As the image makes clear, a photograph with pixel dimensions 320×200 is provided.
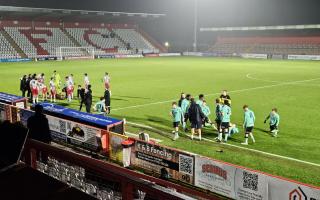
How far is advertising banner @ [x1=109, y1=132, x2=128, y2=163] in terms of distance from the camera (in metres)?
11.8

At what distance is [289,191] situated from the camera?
7.74 metres

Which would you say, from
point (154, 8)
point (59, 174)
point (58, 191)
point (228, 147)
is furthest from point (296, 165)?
point (154, 8)

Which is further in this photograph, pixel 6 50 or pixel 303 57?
pixel 303 57

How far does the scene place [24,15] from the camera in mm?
67375

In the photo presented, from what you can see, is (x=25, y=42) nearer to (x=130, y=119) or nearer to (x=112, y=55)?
(x=112, y=55)

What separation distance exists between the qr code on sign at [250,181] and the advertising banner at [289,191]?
0.38 m

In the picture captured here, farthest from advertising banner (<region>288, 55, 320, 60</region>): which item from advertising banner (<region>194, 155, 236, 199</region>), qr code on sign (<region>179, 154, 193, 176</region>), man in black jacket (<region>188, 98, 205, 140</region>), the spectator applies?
the spectator

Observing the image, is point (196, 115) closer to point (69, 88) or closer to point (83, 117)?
point (83, 117)

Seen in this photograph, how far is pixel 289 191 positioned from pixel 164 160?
4093mm

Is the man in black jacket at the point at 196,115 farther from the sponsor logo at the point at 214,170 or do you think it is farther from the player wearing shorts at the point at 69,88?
the player wearing shorts at the point at 69,88

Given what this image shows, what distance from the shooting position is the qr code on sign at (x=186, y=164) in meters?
10.0

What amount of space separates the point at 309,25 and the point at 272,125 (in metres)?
66.6

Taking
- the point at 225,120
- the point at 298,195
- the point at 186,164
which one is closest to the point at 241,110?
the point at 225,120

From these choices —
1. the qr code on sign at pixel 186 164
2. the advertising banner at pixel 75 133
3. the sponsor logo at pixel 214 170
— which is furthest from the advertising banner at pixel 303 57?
the sponsor logo at pixel 214 170
